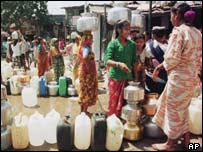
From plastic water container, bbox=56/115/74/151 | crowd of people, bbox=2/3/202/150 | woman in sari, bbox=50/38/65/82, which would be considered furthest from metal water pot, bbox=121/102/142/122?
woman in sari, bbox=50/38/65/82

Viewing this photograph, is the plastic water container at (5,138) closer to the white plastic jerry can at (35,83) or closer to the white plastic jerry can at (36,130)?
the white plastic jerry can at (36,130)

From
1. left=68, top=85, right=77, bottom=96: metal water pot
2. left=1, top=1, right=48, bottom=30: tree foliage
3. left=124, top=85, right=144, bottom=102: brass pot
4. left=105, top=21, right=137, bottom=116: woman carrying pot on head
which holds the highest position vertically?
left=1, top=1, right=48, bottom=30: tree foliage

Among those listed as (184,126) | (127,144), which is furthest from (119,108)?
(184,126)

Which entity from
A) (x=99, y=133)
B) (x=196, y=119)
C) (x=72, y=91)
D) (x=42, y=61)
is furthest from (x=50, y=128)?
(x=42, y=61)

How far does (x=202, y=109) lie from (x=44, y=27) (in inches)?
971

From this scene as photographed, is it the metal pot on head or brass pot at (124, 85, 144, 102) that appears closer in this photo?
brass pot at (124, 85, 144, 102)

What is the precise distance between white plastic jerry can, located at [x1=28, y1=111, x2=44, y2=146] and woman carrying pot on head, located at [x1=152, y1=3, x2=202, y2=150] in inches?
59.6

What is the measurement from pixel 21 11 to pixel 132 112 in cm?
2347

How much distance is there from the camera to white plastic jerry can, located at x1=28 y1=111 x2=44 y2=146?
12.4 feet

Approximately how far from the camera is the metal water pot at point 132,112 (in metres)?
4.05

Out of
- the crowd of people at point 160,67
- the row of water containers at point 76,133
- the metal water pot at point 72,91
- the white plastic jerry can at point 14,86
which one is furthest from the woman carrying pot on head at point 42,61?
the row of water containers at point 76,133

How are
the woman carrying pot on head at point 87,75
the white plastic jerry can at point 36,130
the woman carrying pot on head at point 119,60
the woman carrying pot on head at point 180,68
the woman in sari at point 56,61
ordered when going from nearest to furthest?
the woman carrying pot on head at point 180,68 → the white plastic jerry can at point 36,130 → the woman carrying pot on head at point 119,60 → the woman carrying pot on head at point 87,75 → the woman in sari at point 56,61

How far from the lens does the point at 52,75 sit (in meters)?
7.97

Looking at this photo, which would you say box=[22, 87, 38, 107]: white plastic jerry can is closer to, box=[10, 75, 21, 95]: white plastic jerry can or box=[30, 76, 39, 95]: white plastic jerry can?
box=[30, 76, 39, 95]: white plastic jerry can
